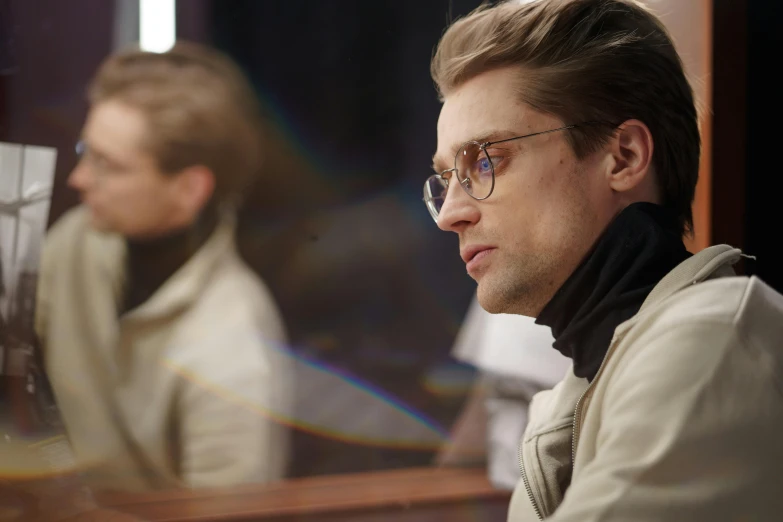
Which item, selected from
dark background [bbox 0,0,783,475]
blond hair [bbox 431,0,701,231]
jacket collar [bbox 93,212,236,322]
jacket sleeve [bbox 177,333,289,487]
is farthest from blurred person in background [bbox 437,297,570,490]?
blond hair [bbox 431,0,701,231]

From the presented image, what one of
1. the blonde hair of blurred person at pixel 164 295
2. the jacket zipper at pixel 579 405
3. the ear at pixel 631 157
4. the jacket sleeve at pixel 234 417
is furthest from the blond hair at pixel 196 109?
the jacket zipper at pixel 579 405

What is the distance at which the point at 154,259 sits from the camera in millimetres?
1634

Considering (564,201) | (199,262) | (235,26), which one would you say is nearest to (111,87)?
(235,26)

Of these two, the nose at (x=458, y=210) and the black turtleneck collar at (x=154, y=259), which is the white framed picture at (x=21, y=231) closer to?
the black turtleneck collar at (x=154, y=259)

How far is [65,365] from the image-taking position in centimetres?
152

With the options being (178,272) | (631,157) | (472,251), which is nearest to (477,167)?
(472,251)

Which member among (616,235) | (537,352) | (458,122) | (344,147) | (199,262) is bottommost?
(537,352)

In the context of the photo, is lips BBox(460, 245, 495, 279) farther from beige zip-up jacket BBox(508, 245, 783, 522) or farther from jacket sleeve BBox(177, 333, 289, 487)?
jacket sleeve BBox(177, 333, 289, 487)

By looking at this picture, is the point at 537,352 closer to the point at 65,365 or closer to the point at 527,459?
the point at 527,459

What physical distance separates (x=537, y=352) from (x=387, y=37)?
0.88m

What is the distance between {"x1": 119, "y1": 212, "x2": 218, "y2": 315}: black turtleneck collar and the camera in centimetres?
162

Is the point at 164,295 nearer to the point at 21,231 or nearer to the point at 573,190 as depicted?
the point at 21,231

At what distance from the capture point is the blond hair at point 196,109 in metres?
1.61

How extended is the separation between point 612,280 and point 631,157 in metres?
0.21
